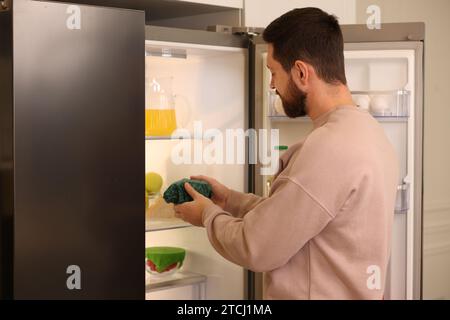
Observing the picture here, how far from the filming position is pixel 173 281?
2.71 metres

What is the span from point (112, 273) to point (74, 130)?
408mm

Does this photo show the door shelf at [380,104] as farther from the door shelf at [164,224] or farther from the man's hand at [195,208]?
the man's hand at [195,208]

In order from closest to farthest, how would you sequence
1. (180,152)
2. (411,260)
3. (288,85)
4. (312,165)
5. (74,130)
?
(312,165) < (288,85) < (74,130) < (411,260) < (180,152)

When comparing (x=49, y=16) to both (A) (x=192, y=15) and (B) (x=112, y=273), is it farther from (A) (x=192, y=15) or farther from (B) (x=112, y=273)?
(A) (x=192, y=15)

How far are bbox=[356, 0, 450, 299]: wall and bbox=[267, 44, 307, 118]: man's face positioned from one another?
2.24 metres

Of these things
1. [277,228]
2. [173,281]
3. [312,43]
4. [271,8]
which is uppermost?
[271,8]

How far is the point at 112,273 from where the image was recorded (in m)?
2.02

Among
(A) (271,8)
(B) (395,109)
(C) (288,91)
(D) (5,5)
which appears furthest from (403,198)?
(D) (5,5)

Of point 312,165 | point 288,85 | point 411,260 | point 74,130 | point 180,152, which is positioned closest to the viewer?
point 312,165

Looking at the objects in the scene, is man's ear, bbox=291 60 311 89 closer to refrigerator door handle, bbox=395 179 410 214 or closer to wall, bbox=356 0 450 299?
refrigerator door handle, bbox=395 179 410 214

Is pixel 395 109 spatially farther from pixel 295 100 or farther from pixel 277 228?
pixel 277 228

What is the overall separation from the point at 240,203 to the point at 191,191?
→ 153mm

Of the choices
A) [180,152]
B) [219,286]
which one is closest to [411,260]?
[219,286]

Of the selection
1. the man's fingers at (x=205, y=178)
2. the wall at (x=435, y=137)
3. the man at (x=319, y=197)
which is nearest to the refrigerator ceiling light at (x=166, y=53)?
the man's fingers at (x=205, y=178)
